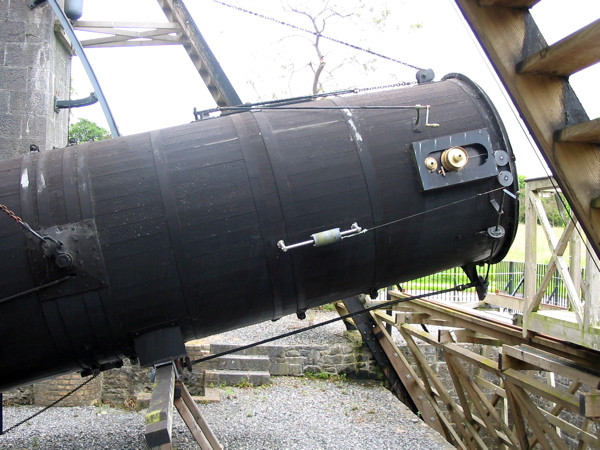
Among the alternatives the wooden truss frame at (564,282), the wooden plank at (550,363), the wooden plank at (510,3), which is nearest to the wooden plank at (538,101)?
the wooden plank at (510,3)

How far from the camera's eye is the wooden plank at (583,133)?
222cm

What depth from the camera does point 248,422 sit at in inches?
266

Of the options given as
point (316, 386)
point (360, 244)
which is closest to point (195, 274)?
point (360, 244)

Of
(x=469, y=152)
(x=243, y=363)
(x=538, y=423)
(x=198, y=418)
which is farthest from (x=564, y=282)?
(x=243, y=363)

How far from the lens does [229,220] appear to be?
2.94 metres

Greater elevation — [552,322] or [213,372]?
[552,322]

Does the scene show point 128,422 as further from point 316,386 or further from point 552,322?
point 552,322

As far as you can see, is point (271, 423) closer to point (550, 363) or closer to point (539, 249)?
point (550, 363)

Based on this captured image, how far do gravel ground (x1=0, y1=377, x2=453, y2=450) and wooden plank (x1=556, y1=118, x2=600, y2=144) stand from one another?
4412 millimetres

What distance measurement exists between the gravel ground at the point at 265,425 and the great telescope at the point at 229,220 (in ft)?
10.3

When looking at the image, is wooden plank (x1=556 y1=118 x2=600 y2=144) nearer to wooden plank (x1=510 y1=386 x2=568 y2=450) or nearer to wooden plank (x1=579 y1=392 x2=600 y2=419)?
wooden plank (x1=579 y1=392 x2=600 y2=419)

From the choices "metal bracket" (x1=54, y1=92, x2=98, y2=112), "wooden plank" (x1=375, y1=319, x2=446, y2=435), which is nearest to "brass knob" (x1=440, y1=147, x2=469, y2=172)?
"metal bracket" (x1=54, y1=92, x2=98, y2=112)

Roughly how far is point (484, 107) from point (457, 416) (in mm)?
5267

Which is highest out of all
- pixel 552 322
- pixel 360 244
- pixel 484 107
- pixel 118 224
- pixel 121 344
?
pixel 484 107
